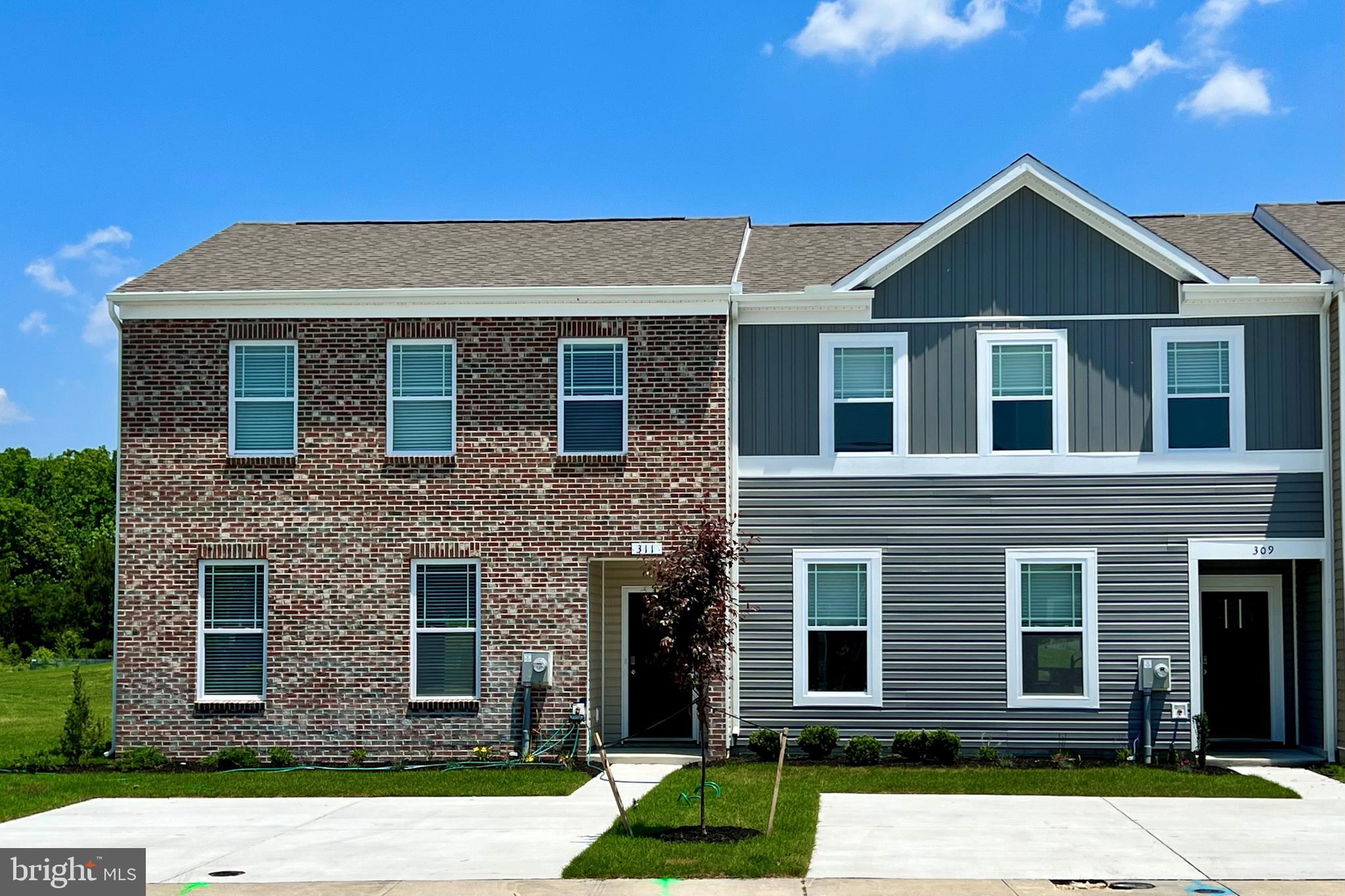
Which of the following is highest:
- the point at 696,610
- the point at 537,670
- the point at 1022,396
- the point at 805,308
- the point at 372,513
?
the point at 805,308

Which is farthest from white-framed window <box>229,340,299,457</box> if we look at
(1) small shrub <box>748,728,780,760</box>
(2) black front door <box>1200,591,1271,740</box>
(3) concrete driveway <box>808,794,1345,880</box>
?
(2) black front door <box>1200,591,1271,740</box>

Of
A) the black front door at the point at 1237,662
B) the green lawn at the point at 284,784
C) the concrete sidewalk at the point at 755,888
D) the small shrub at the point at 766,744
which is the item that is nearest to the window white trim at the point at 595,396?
the small shrub at the point at 766,744

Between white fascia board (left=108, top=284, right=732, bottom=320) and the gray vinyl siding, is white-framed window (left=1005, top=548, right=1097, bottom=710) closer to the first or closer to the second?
the gray vinyl siding

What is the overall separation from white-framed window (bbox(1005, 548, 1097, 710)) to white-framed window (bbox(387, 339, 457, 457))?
756 cm

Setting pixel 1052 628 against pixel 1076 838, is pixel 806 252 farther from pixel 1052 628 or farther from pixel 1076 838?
pixel 1076 838

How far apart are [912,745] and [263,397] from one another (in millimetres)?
9600

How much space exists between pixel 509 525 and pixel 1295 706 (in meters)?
10.6

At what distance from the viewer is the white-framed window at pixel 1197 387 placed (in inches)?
741

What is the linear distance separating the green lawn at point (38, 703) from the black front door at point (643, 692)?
827 centimetres

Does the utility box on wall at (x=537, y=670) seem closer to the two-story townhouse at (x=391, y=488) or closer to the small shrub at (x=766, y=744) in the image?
the two-story townhouse at (x=391, y=488)

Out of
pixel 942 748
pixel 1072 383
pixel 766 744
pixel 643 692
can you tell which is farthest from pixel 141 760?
pixel 1072 383

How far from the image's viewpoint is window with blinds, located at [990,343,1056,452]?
19047 mm

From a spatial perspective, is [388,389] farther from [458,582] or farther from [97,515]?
[97,515]

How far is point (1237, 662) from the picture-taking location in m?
20.0
